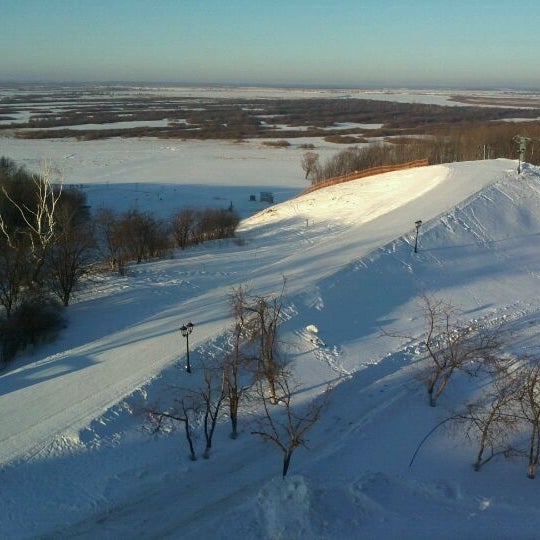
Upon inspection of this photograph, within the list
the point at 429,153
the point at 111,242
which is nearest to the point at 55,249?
the point at 111,242

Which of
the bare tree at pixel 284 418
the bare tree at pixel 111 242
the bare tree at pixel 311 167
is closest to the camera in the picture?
the bare tree at pixel 284 418

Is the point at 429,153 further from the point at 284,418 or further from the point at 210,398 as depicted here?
the point at 210,398

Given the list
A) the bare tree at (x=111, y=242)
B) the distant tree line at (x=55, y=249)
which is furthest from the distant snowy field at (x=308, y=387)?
the bare tree at (x=111, y=242)

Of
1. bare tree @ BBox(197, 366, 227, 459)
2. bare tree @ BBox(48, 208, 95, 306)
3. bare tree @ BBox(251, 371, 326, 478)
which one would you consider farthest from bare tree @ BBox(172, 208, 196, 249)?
bare tree @ BBox(251, 371, 326, 478)

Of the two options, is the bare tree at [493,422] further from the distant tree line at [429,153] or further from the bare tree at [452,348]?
the distant tree line at [429,153]

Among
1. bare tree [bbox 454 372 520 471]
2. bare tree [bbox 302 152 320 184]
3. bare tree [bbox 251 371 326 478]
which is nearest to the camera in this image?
bare tree [bbox 454 372 520 471]

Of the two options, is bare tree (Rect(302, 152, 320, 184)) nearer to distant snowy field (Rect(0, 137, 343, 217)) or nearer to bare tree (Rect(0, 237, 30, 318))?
distant snowy field (Rect(0, 137, 343, 217))

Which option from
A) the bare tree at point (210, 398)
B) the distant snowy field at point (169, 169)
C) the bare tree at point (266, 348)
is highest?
the distant snowy field at point (169, 169)
